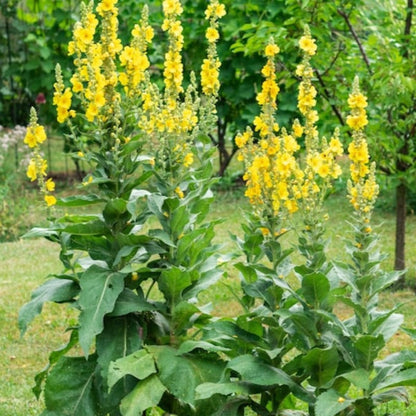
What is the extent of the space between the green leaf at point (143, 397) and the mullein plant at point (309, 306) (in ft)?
0.58

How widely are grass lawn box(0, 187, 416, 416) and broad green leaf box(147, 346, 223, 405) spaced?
→ 36 cm

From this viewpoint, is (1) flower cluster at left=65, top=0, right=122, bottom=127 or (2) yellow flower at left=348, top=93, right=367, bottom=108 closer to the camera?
(2) yellow flower at left=348, top=93, right=367, bottom=108

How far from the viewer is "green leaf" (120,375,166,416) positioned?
136 inches

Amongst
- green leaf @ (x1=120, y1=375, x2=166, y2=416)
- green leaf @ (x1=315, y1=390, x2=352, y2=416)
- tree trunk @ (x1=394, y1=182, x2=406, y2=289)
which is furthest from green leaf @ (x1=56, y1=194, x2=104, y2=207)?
tree trunk @ (x1=394, y1=182, x2=406, y2=289)

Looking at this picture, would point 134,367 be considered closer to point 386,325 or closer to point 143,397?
point 143,397

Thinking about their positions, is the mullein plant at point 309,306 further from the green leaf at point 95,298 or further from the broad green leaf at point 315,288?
the green leaf at point 95,298

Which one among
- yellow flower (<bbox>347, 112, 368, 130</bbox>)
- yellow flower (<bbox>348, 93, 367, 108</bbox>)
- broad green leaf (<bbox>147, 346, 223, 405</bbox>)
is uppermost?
yellow flower (<bbox>348, 93, 367, 108</bbox>)

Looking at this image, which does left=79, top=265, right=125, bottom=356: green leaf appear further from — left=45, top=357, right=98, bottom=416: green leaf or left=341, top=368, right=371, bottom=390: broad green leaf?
left=341, top=368, right=371, bottom=390: broad green leaf

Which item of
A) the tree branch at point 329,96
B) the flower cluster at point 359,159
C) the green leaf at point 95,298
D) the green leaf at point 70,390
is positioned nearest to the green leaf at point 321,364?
the flower cluster at point 359,159

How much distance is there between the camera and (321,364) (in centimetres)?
343

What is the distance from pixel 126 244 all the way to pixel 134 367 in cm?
55

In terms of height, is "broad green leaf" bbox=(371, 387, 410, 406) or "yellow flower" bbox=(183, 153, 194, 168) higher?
"yellow flower" bbox=(183, 153, 194, 168)

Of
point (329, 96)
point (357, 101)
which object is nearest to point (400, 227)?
point (329, 96)

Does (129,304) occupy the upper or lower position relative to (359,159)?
lower
